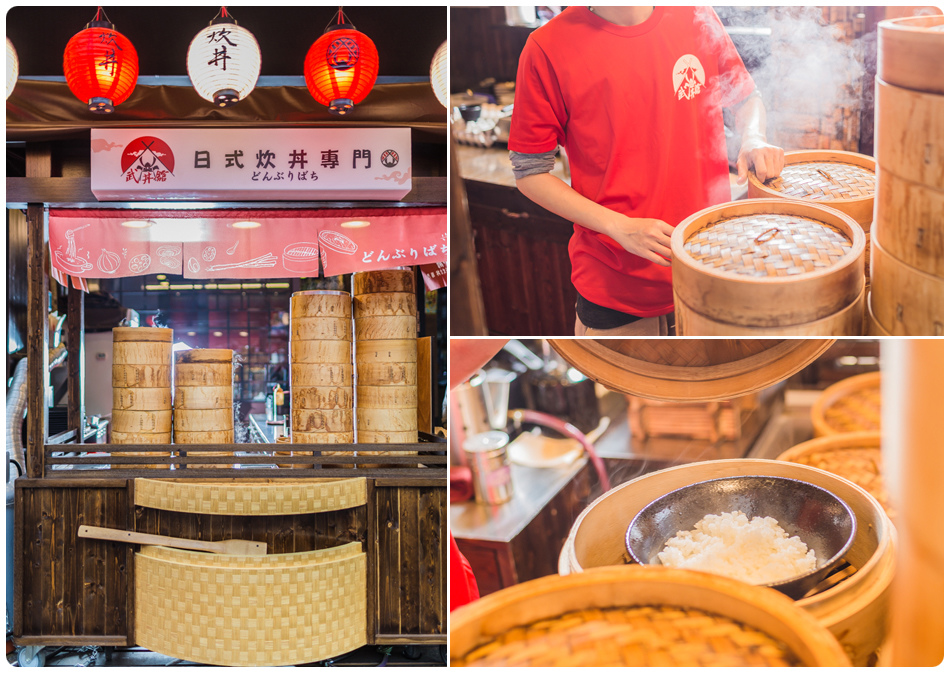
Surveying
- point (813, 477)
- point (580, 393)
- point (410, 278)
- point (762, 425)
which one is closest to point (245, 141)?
point (410, 278)

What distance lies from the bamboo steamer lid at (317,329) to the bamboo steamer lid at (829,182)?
2328mm

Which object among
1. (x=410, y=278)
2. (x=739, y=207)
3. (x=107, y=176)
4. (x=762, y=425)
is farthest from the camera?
(x=410, y=278)

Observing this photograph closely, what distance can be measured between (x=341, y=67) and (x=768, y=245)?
7.30 feet

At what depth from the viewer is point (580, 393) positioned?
218 centimetres

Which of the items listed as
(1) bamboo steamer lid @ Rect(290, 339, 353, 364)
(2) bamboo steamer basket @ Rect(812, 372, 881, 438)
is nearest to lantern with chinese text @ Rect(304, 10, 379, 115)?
(1) bamboo steamer lid @ Rect(290, 339, 353, 364)

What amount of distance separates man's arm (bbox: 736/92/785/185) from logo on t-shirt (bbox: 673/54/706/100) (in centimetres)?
16

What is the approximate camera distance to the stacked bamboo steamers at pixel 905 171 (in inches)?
79.3

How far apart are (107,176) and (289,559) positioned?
7.44 ft

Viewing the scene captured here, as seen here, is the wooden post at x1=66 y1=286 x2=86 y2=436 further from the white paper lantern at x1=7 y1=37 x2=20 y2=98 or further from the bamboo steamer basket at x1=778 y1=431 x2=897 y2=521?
the bamboo steamer basket at x1=778 y1=431 x2=897 y2=521

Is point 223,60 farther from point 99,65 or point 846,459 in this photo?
point 846,459

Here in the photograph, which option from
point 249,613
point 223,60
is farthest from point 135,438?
point 223,60

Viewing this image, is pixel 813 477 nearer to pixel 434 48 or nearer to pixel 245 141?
pixel 245 141

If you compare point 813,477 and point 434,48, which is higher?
point 434,48

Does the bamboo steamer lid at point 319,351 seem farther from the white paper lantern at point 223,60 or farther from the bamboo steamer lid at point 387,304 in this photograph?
the white paper lantern at point 223,60
